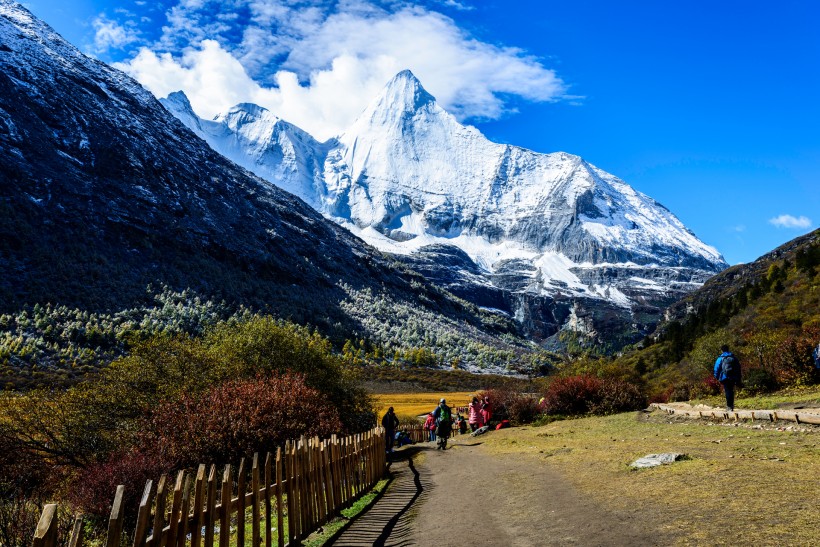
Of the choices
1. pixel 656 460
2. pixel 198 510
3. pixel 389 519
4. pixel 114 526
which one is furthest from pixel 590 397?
pixel 114 526

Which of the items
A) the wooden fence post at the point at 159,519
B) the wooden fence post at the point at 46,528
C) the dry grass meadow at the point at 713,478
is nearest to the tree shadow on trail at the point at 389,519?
the dry grass meadow at the point at 713,478

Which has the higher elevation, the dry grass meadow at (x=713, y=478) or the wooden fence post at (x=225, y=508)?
the wooden fence post at (x=225, y=508)

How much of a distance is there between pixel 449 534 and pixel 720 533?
4049 mm

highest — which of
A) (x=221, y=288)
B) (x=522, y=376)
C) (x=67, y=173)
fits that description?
(x=67, y=173)

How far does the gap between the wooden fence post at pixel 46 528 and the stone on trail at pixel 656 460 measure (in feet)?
33.8

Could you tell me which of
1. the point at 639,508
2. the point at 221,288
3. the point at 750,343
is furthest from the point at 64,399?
the point at 221,288

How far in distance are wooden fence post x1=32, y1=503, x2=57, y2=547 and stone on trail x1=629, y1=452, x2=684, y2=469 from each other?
1029 centimetres

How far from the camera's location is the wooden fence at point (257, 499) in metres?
5.72

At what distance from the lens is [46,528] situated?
4.55m

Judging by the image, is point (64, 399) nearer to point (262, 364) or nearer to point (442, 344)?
point (262, 364)

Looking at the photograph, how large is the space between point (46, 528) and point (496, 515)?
7392mm

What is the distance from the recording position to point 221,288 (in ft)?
515

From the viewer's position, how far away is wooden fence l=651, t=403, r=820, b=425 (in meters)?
14.0

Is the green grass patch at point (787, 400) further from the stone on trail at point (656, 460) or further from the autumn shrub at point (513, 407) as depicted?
the autumn shrub at point (513, 407)
